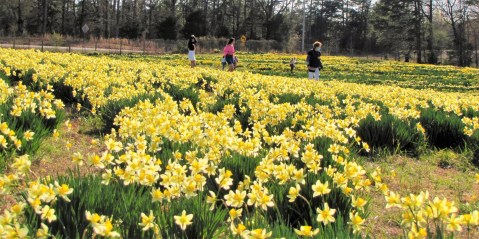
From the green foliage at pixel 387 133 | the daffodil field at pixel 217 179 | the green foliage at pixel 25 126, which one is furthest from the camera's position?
the green foliage at pixel 387 133

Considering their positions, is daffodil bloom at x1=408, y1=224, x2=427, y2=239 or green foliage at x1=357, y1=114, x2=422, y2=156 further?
green foliage at x1=357, y1=114, x2=422, y2=156

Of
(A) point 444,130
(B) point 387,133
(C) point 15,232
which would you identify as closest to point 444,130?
(A) point 444,130

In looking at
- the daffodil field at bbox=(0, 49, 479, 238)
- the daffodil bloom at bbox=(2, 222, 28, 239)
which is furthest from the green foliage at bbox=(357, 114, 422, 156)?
the daffodil bloom at bbox=(2, 222, 28, 239)

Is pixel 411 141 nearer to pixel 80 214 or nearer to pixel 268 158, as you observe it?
pixel 268 158

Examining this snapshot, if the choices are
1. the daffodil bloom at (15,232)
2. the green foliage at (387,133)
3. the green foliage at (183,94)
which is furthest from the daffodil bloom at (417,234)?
the green foliage at (183,94)

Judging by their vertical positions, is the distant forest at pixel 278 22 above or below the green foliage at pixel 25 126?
above

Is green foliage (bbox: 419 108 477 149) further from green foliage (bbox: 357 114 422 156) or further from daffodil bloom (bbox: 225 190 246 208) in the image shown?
daffodil bloom (bbox: 225 190 246 208)

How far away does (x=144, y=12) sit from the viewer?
66.2m

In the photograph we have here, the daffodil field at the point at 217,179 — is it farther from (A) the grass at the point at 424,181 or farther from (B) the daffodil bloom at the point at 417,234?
(A) the grass at the point at 424,181

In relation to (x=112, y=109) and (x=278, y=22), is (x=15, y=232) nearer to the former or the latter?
(x=112, y=109)

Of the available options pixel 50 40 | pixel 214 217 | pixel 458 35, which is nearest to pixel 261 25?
pixel 458 35

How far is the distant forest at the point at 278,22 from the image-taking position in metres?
53.2

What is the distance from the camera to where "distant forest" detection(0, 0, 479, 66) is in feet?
174

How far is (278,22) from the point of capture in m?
63.8
